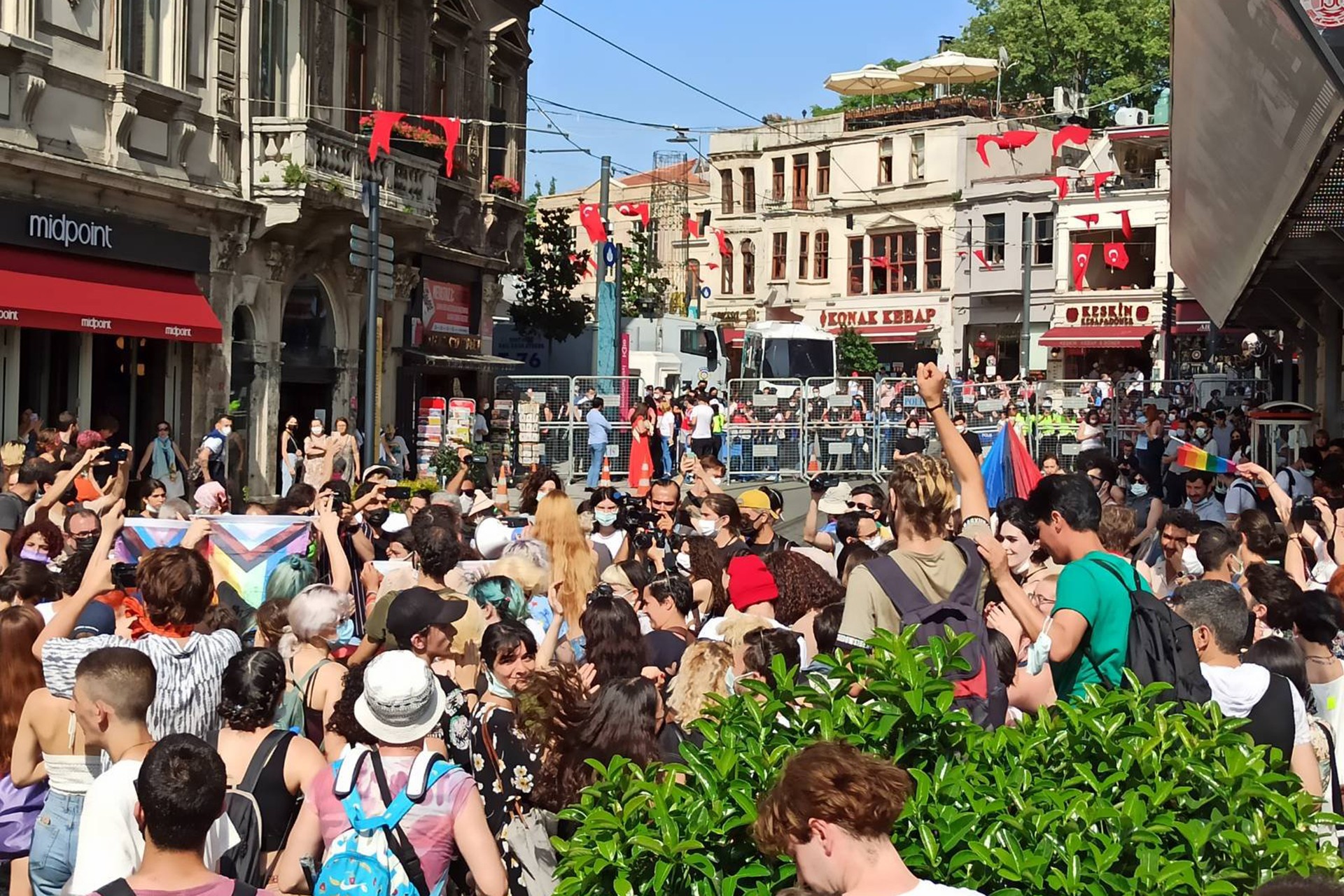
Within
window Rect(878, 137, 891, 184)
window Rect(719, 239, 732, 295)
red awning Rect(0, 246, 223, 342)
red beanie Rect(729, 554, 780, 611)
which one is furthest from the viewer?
window Rect(719, 239, 732, 295)

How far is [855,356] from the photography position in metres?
53.2

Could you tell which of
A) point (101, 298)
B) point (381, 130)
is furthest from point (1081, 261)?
Result: point (101, 298)

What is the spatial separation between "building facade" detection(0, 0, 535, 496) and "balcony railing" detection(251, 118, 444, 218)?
0.12ft

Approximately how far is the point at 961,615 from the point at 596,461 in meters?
20.6

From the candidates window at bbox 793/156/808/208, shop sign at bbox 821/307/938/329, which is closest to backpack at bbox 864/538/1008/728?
shop sign at bbox 821/307/938/329

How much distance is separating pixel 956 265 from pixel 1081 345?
19.7 feet

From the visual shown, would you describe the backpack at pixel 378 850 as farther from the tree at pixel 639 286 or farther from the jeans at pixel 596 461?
the tree at pixel 639 286

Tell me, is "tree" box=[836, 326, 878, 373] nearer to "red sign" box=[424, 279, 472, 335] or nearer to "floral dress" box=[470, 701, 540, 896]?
"red sign" box=[424, 279, 472, 335]

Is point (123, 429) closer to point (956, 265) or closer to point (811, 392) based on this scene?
point (811, 392)

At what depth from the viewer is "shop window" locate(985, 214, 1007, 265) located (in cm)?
5500

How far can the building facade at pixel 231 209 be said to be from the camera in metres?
19.4

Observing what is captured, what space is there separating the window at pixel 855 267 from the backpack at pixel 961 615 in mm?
54920

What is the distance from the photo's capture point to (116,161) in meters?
20.5

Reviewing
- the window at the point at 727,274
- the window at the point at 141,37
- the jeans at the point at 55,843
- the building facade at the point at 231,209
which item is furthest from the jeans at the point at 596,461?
the window at the point at 727,274
